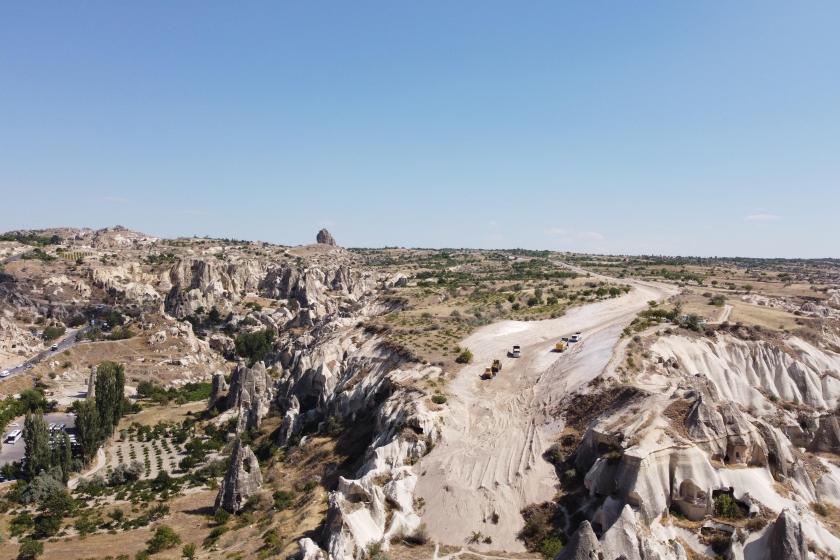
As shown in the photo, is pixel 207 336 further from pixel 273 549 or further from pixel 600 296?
pixel 273 549

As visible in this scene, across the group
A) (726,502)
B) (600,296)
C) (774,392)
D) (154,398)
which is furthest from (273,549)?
(600,296)

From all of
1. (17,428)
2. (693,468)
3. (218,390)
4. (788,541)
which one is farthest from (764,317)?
(17,428)

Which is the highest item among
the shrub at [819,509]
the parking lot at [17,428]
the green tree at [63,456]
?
the shrub at [819,509]

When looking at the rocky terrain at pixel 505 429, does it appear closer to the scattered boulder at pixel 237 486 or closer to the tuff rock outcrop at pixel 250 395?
the scattered boulder at pixel 237 486

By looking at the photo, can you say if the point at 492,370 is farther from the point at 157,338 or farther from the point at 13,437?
the point at 157,338

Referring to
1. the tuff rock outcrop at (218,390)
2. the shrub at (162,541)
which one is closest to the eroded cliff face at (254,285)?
the tuff rock outcrop at (218,390)

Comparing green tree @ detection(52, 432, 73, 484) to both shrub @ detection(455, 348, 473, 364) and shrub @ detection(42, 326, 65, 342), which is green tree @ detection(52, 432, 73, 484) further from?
shrub @ detection(42, 326, 65, 342)
